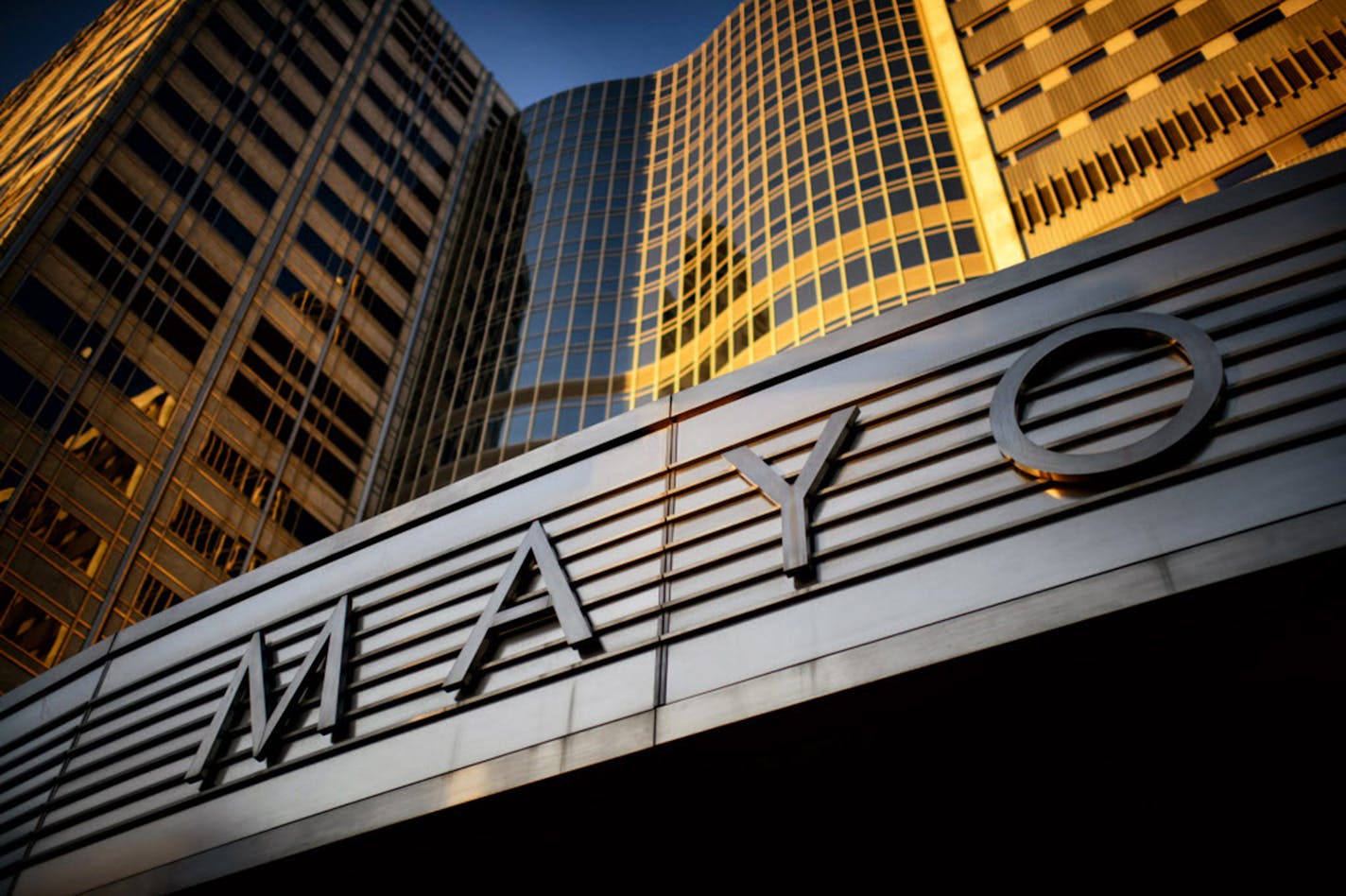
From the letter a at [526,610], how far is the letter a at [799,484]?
208 centimetres

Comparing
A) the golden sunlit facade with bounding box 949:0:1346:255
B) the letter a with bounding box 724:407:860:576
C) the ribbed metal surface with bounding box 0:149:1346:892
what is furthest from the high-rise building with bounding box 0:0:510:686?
the golden sunlit facade with bounding box 949:0:1346:255

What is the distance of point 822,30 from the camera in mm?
42719

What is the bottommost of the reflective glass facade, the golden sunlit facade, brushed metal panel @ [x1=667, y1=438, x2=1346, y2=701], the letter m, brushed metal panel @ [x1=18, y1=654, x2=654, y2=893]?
brushed metal panel @ [x1=18, y1=654, x2=654, y2=893]

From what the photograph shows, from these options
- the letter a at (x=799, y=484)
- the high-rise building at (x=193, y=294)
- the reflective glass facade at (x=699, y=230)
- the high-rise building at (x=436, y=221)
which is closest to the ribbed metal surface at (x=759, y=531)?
the letter a at (x=799, y=484)

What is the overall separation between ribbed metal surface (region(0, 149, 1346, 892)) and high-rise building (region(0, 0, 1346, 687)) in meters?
16.1

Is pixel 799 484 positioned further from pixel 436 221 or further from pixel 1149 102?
pixel 436 221

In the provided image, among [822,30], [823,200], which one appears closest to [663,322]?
[823,200]

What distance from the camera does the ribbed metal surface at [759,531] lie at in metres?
7.87

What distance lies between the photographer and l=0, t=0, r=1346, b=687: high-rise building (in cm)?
2619

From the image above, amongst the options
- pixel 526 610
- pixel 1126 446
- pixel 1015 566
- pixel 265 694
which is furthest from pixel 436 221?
pixel 1015 566

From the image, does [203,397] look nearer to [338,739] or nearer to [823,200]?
[823,200]

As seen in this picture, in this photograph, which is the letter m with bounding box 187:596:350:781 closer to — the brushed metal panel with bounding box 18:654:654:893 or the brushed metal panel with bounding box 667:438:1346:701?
the brushed metal panel with bounding box 18:654:654:893

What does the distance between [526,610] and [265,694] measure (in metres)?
3.68

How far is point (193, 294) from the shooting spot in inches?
1377
